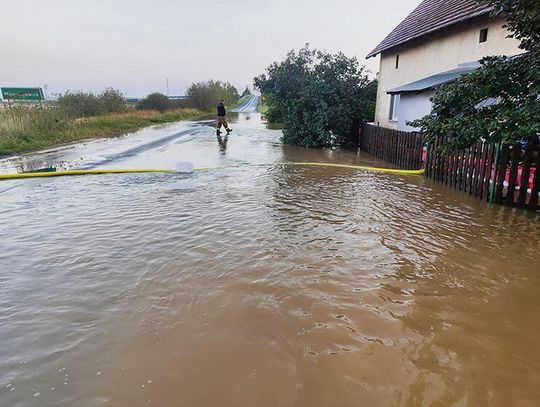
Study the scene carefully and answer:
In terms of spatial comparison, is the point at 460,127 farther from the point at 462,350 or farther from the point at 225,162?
the point at 225,162

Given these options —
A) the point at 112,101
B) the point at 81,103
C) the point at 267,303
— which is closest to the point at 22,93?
the point at 81,103

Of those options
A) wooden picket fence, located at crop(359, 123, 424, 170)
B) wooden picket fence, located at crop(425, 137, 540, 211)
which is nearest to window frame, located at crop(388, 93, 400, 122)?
wooden picket fence, located at crop(359, 123, 424, 170)

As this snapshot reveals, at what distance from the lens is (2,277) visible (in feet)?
13.0

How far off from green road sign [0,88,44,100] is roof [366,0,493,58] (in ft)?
59.8

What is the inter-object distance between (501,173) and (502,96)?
1679mm

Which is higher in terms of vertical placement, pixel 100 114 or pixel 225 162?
pixel 100 114

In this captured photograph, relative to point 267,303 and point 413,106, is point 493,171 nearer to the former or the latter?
point 267,303

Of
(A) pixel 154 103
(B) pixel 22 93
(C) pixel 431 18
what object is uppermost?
(C) pixel 431 18

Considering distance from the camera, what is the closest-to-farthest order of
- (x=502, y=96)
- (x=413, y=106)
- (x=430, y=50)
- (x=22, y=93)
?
(x=502, y=96) < (x=413, y=106) < (x=430, y=50) < (x=22, y=93)

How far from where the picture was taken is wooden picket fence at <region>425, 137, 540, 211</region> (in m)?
6.20

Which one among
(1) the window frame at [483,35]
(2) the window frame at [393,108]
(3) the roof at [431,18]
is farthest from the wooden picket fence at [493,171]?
(2) the window frame at [393,108]

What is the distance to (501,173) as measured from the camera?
6676 millimetres

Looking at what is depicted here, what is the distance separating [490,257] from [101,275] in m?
4.73

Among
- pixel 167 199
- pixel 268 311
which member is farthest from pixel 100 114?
pixel 268 311
